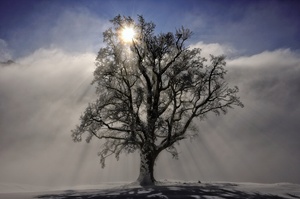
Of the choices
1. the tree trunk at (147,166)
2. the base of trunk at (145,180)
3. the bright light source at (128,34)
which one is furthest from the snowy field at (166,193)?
the bright light source at (128,34)

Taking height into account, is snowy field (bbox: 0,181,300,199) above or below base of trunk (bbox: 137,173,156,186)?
below

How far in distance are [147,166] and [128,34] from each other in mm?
11048

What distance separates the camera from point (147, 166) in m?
26.9

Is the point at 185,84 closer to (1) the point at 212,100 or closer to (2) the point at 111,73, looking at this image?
(1) the point at 212,100

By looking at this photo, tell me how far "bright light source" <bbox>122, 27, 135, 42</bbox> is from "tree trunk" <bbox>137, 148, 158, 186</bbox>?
30.7 ft

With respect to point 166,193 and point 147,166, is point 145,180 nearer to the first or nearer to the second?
point 147,166

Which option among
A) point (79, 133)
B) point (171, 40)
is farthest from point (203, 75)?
point (79, 133)

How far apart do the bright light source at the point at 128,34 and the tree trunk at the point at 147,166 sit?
935 cm

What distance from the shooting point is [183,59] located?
2805 centimetres

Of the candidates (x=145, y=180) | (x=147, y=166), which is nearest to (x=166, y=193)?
(x=145, y=180)

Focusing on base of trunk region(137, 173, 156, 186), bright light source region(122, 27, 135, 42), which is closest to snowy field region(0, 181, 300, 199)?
base of trunk region(137, 173, 156, 186)

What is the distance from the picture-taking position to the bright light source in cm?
2739

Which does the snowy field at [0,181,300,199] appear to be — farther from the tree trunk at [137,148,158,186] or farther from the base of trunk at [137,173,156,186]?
the tree trunk at [137,148,158,186]

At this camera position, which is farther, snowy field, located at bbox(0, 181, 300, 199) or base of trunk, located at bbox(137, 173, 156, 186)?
base of trunk, located at bbox(137, 173, 156, 186)
